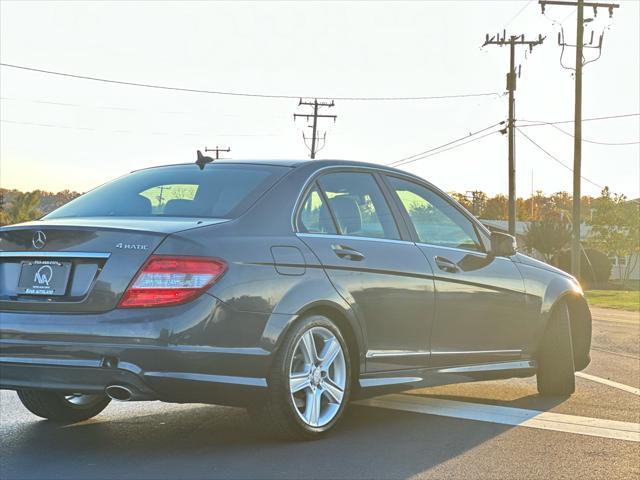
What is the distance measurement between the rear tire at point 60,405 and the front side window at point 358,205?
190 centimetres

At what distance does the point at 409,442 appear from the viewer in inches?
243

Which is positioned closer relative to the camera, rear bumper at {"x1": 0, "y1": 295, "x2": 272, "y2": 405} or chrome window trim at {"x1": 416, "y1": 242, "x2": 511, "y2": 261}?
rear bumper at {"x1": 0, "y1": 295, "x2": 272, "y2": 405}

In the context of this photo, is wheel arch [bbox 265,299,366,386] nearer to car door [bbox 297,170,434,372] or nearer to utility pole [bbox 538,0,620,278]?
car door [bbox 297,170,434,372]

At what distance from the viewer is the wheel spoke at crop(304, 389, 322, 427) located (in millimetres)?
6027

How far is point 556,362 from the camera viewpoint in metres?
8.19

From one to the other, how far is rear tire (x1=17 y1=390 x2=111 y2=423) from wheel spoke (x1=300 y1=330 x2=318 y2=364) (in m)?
1.53

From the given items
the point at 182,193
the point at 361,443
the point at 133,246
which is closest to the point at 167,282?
the point at 133,246

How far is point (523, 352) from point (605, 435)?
1.38 m

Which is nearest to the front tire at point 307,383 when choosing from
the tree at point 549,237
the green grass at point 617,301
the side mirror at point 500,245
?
the side mirror at point 500,245

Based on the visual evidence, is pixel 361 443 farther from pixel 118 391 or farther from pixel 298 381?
pixel 118 391

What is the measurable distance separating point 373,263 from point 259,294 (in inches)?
42.6

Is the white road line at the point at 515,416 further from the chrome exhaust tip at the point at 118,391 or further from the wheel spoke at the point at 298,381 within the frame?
the chrome exhaust tip at the point at 118,391

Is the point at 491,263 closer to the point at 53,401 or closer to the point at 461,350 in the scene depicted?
the point at 461,350

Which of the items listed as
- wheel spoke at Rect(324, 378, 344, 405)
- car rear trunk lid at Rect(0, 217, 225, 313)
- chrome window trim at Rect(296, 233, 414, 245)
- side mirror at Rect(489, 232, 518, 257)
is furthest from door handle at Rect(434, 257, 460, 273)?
car rear trunk lid at Rect(0, 217, 225, 313)
